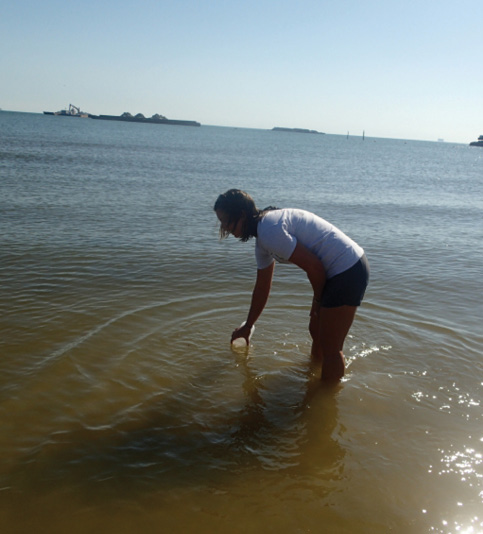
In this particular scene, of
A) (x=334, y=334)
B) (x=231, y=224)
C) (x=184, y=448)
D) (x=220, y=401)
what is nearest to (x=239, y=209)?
(x=231, y=224)

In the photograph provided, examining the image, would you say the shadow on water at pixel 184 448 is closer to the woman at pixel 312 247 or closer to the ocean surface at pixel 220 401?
the ocean surface at pixel 220 401

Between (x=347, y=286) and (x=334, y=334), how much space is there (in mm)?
490

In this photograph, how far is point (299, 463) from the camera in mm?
3557

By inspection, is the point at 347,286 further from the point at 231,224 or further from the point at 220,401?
the point at 220,401

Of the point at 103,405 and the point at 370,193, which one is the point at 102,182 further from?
the point at 103,405

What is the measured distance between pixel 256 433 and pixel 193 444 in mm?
533

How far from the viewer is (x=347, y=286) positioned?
394cm

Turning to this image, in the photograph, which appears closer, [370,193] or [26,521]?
[26,521]

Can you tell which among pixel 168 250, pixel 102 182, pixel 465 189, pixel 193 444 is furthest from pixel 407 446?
pixel 465 189

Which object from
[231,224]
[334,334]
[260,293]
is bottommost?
[334,334]

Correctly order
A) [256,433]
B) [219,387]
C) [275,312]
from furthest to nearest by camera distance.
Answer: [275,312]
[219,387]
[256,433]

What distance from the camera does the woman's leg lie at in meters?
4.08

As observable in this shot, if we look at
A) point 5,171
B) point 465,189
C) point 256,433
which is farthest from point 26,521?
point 465,189

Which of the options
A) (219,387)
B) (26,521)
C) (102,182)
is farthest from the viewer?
(102,182)
